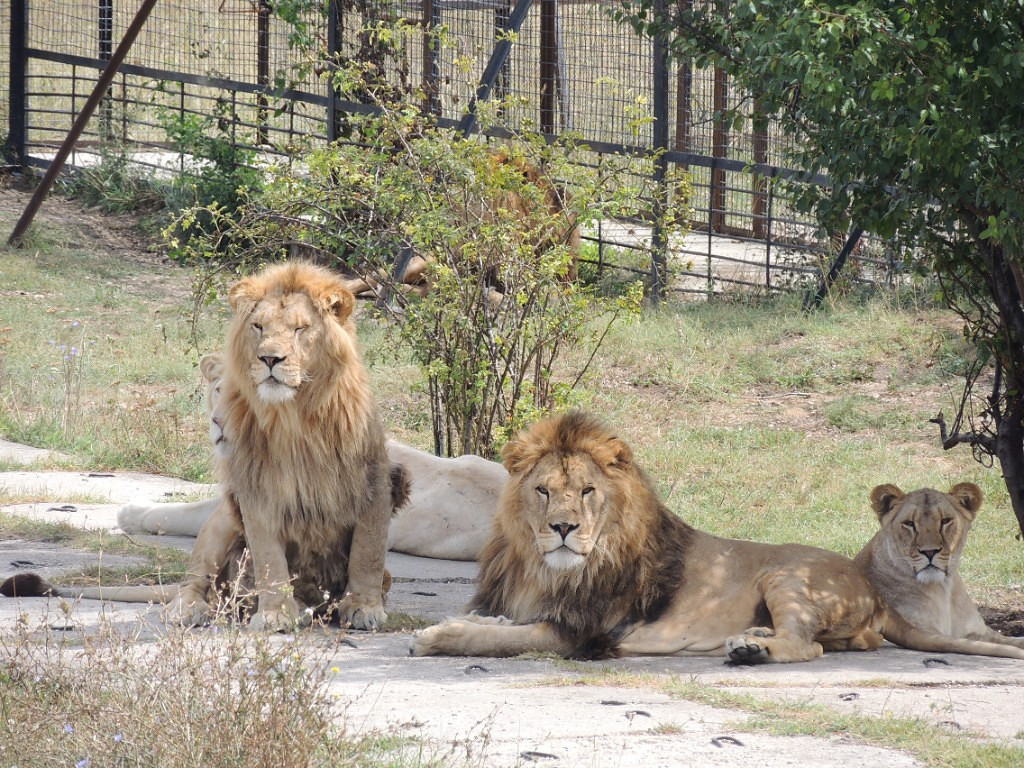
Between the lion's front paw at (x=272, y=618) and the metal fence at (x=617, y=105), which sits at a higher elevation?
the metal fence at (x=617, y=105)

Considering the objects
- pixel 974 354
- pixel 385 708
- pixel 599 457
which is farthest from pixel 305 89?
pixel 385 708

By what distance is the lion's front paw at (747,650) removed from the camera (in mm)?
5125

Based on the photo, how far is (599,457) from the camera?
5.39 meters

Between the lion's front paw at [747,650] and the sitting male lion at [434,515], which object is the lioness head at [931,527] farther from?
the sitting male lion at [434,515]

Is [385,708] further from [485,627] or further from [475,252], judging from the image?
[475,252]

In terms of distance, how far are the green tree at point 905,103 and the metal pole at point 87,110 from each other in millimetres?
7407

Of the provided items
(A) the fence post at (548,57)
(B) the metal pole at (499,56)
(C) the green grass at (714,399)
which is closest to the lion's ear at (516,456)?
(C) the green grass at (714,399)

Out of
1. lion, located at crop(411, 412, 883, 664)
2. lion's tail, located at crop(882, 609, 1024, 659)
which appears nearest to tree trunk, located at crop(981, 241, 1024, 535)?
lion's tail, located at crop(882, 609, 1024, 659)

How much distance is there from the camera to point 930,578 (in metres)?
5.45

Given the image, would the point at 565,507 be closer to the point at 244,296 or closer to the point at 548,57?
the point at 244,296

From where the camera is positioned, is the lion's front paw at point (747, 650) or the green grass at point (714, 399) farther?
the green grass at point (714, 399)

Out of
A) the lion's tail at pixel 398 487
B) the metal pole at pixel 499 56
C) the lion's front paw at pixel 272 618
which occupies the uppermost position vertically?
the metal pole at pixel 499 56

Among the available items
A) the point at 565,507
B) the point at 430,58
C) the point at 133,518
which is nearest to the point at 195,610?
the point at 565,507

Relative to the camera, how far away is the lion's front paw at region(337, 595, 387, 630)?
5.64 m
